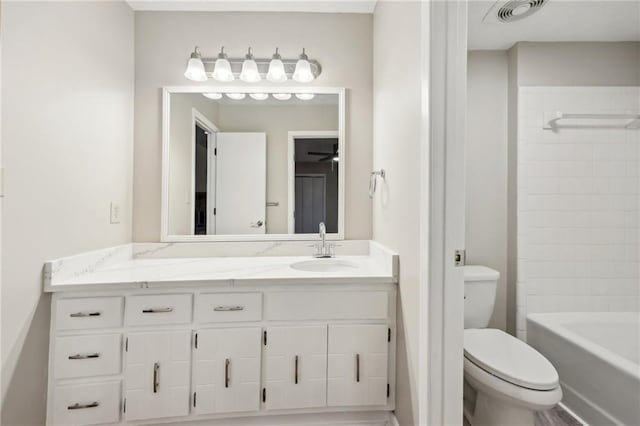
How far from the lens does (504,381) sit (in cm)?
132

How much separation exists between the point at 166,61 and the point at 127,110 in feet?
1.32

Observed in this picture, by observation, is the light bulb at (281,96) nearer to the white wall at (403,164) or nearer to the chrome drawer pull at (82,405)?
the white wall at (403,164)

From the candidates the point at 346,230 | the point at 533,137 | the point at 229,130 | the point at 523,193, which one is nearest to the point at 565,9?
the point at 533,137

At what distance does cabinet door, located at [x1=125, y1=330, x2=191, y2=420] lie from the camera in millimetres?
1375

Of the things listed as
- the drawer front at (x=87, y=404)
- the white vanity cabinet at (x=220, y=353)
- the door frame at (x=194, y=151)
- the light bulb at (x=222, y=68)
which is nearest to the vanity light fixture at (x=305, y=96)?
the light bulb at (x=222, y=68)

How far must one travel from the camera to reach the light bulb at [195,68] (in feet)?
6.25

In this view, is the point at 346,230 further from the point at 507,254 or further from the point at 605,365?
the point at 605,365

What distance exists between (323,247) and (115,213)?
124 centimetres

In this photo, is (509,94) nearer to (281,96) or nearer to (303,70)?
(303,70)

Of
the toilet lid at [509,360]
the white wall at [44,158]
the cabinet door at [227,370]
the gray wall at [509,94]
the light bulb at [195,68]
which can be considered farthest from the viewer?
the gray wall at [509,94]

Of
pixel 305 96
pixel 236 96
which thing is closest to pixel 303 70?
pixel 305 96

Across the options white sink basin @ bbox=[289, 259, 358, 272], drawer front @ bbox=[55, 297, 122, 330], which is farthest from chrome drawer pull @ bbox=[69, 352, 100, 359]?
white sink basin @ bbox=[289, 259, 358, 272]

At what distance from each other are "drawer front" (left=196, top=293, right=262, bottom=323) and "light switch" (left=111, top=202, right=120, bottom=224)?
808mm

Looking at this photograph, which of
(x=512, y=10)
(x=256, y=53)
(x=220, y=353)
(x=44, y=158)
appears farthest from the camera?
(x=256, y=53)
